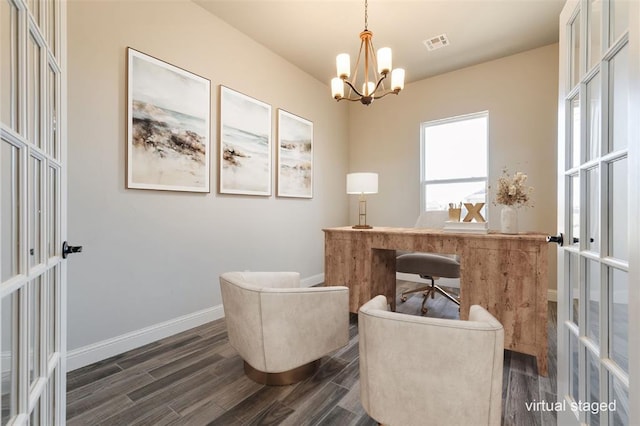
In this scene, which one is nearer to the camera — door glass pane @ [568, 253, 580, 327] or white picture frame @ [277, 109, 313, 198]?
door glass pane @ [568, 253, 580, 327]

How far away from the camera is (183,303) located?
2582mm

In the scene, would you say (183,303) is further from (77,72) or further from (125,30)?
(125,30)

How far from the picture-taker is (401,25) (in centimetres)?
293

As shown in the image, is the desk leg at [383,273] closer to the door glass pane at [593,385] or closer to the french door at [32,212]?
the door glass pane at [593,385]

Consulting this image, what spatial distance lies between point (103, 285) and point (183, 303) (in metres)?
0.67

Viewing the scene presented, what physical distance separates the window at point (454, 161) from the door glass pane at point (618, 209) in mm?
3037

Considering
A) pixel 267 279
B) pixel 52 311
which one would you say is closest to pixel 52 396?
pixel 52 311

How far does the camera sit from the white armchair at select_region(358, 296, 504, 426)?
1.08 meters

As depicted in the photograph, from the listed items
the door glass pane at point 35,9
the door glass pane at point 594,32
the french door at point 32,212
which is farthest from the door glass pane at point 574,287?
the door glass pane at point 35,9

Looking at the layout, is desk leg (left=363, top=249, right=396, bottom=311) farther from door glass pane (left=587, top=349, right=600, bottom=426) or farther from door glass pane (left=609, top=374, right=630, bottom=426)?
door glass pane (left=609, top=374, right=630, bottom=426)

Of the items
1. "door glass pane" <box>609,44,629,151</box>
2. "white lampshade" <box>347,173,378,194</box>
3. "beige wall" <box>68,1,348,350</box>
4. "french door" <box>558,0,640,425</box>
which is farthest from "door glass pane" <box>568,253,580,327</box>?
"beige wall" <box>68,1,348,350</box>

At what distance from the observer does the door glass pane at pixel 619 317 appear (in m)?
0.84

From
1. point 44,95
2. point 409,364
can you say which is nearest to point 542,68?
point 409,364

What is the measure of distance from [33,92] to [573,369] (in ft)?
7.48
